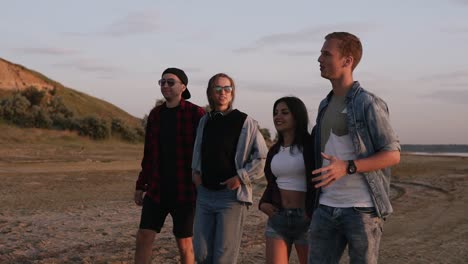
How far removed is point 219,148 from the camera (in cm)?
483

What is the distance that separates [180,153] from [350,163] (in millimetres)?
2314

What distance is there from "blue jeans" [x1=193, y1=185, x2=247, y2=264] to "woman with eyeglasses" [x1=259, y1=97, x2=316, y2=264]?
0.86 ft

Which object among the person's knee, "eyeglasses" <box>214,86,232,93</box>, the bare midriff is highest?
"eyeglasses" <box>214,86,232,93</box>

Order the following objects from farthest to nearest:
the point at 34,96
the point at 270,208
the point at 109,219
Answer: the point at 34,96 → the point at 109,219 → the point at 270,208

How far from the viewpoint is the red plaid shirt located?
5.26 meters

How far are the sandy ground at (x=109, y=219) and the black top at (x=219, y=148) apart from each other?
2480mm

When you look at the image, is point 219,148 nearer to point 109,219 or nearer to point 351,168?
point 351,168

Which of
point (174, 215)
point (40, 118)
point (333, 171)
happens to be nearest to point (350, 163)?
point (333, 171)

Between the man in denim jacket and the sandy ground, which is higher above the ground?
the man in denim jacket

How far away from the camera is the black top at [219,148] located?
4812mm

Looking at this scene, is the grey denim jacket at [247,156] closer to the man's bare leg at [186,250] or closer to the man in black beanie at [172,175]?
the man in black beanie at [172,175]

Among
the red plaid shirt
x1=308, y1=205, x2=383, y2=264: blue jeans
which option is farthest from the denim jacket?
the red plaid shirt

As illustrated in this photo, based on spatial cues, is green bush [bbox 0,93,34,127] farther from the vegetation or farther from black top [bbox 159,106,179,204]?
black top [bbox 159,106,179,204]

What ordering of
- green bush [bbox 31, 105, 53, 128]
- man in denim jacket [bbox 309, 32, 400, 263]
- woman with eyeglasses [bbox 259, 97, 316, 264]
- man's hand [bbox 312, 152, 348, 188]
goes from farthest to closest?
green bush [bbox 31, 105, 53, 128] → woman with eyeglasses [bbox 259, 97, 316, 264] → man in denim jacket [bbox 309, 32, 400, 263] → man's hand [bbox 312, 152, 348, 188]
